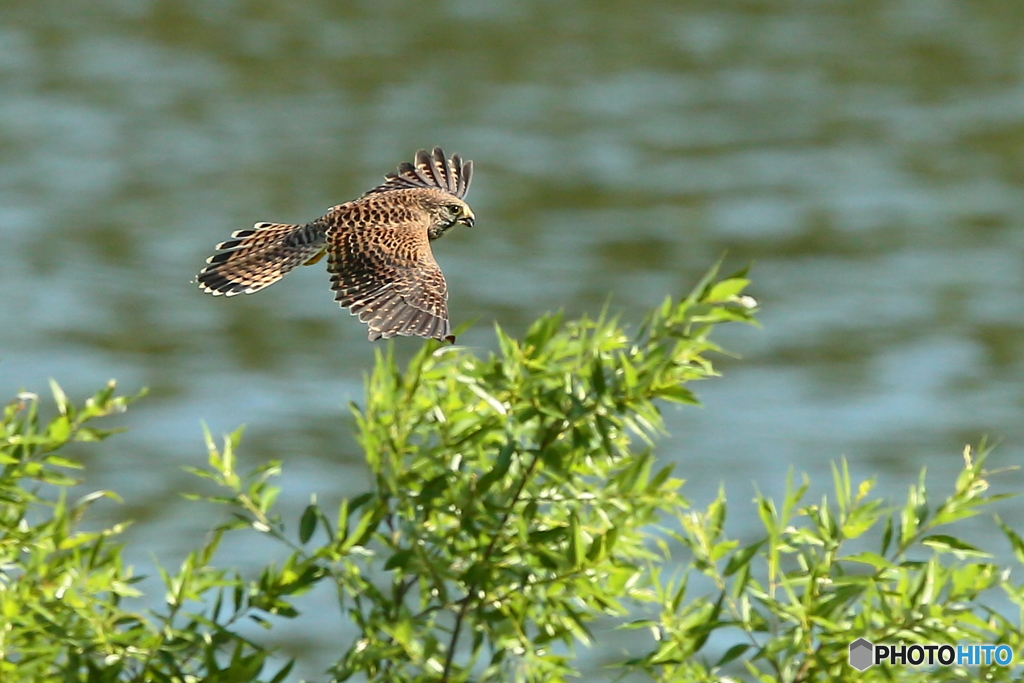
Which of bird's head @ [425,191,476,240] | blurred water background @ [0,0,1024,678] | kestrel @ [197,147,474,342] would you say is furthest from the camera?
blurred water background @ [0,0,1024,678]

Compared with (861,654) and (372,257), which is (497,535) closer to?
(861,654)

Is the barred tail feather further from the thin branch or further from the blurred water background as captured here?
the blurred water background

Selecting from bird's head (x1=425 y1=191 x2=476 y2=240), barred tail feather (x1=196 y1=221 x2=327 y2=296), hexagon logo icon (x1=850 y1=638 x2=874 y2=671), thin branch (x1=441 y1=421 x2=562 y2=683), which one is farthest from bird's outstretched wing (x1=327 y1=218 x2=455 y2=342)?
hexagon logo icon (x1=850 y1=638 x2=874 y2=671)

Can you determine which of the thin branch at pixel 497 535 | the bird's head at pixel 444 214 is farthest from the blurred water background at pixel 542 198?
the thin branch at pixel 497 535

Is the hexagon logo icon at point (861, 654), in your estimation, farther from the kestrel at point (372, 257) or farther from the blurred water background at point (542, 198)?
the blurred water background at point (542, 198)

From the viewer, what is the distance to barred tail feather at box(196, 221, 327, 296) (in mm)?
6078

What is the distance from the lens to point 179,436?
15.8 meters

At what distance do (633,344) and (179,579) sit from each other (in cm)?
122

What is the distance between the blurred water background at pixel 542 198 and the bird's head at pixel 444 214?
6709mm

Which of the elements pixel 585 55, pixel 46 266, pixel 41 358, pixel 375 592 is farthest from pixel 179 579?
pixel 585 55

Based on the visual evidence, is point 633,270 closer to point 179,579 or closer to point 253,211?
point 253,211

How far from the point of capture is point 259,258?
620 centimetres

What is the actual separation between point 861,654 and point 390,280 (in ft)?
7.94

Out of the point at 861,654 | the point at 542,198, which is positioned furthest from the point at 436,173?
the point at 542,198
